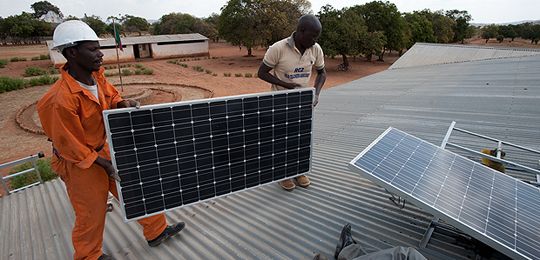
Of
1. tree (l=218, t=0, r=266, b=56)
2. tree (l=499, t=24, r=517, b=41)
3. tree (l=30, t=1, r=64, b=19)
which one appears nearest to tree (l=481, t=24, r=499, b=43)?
tree (l=499, t=24, r=517, b=41)

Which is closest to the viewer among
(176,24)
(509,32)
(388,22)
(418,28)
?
(388,22)

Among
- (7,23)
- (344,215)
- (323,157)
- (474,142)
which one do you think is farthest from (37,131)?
(7,23)

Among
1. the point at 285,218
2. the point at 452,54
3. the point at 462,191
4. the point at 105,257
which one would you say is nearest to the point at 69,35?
the point at 105,257

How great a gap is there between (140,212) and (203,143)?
1.03 meters

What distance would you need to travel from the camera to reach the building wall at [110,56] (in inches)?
1473

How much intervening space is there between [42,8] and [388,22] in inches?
4758

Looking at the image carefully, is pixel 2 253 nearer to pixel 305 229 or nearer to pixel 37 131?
pixel 305 229

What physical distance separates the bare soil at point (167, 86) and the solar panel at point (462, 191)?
1634cm

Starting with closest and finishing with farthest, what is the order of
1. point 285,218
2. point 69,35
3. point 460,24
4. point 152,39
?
point 69,35 → point 285,218 → point 152,39 → point 460,24

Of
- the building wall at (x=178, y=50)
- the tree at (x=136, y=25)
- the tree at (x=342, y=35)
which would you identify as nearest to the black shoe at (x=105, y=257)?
the tree at (x=342, y=35)

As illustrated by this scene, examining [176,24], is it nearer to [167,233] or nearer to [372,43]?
[372,43]

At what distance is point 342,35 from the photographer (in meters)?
34.2

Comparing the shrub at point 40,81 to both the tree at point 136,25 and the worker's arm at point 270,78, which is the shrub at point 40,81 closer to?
the worker's arm at point 270,78

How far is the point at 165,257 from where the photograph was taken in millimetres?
3570
